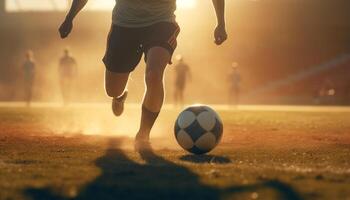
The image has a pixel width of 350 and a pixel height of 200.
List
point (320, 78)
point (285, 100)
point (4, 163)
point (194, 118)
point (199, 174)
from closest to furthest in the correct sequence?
point (199, 174) < point (4, 163) < point (194, 118) < point (285, 100) < point (320, 78)

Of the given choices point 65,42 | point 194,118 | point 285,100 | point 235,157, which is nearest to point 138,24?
point 194,118

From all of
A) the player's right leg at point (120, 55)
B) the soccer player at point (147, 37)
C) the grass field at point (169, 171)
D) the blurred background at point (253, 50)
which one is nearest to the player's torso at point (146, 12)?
the soccer player at point (147, 37)

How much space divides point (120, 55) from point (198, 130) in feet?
5.29

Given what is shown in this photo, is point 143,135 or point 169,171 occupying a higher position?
point 169,171

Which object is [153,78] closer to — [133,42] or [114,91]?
[133,42]

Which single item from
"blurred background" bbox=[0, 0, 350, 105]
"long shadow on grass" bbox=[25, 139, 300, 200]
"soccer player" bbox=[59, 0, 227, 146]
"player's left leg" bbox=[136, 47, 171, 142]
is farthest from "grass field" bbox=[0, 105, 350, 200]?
"blurred background" bbox=[0, 0, 350, 105]

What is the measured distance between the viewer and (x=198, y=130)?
290 inches

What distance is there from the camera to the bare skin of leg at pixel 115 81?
8.90m

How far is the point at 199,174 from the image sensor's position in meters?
5.32

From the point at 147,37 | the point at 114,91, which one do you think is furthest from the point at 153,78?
the point at 114,91

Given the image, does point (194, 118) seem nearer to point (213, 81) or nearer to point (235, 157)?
point (235, 157)

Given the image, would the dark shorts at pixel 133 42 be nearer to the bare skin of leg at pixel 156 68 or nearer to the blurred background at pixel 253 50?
the bare skin of leg at pixel 156 68

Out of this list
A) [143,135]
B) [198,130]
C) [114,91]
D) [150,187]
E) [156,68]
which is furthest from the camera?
[114,91]

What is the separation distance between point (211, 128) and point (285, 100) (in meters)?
34.4
